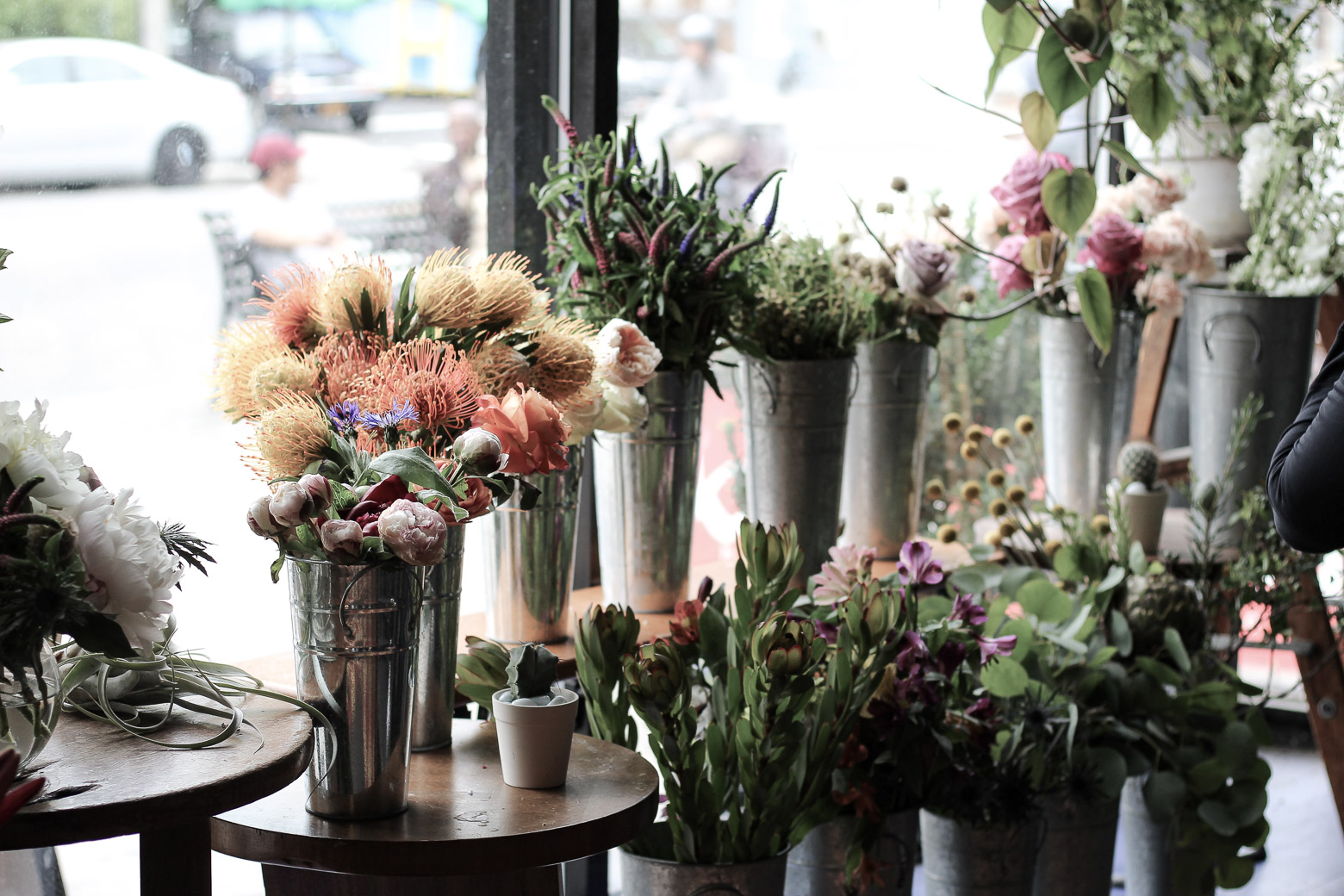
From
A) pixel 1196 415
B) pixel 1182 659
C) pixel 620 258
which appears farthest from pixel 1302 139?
pixel 620 258

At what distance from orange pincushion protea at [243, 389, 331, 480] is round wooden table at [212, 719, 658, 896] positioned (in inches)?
9.6

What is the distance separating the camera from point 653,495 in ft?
4.88

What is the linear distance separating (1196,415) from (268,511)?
179 cm

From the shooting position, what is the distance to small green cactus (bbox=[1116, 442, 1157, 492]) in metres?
2.10

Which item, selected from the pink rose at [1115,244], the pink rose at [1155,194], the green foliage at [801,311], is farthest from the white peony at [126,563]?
the pink rose at [1155,194]

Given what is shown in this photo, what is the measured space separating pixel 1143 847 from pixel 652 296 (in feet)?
4.09

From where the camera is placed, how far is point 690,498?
1.52 m

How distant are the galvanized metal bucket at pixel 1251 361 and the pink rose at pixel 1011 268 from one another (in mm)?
346

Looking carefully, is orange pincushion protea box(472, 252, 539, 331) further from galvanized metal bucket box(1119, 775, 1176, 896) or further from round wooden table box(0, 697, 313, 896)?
galvanized metal bucket box(1119, 775, 1176, 896)

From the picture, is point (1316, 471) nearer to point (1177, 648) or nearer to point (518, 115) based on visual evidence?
point (1177, 648)

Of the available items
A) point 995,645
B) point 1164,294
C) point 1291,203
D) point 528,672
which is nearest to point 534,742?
point 528,672

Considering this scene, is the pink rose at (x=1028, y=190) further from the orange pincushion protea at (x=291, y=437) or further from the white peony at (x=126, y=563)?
the white peony at (x=126, y=563)

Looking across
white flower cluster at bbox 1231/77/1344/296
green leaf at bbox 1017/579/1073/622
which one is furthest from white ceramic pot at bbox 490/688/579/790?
white flower cluster at bbox 1231/77/1344/296

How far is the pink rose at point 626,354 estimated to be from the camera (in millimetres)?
1236
